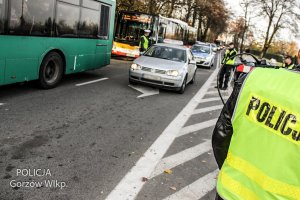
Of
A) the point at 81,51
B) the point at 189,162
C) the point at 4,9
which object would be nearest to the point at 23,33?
the point at 4,9

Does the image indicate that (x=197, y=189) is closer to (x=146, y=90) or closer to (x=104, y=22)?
(x=146, y=90)

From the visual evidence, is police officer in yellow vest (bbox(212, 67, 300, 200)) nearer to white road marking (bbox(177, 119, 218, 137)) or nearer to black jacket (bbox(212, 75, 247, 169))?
black jacket (bbox(212, 75, 247, 169))

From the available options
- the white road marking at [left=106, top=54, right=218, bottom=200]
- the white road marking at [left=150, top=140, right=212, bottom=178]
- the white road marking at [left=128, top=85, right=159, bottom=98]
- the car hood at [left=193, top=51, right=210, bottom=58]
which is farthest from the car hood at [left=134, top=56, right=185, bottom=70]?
the car hood at [left=193, top=51, right=210, bottom=58]

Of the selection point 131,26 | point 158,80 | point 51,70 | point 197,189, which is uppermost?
point 131,26

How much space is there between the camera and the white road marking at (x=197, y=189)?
4.14m

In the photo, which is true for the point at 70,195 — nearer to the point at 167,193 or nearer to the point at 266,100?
the point at 167,193

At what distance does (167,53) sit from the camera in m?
12.4

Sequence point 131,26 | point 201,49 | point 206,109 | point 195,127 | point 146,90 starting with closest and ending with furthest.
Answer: point 195,127, point 206,109, point 146,90, point 131,26, point 201,49

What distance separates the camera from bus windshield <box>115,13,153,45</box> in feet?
67.2

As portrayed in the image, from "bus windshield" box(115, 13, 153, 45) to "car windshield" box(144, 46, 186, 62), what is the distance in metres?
8.14

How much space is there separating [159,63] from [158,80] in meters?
0.68

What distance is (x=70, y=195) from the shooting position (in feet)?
12.7

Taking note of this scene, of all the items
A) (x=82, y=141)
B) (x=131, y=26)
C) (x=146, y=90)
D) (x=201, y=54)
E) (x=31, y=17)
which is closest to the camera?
(x=82, y=141)

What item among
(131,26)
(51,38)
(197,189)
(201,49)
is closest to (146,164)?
(197,189)
